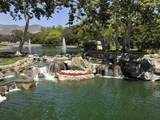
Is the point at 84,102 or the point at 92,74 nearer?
the point at 84,102

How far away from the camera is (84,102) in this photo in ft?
194

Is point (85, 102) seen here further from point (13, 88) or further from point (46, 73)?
point (46, 73)

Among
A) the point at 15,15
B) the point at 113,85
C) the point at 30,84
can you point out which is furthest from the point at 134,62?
the point at 15,15

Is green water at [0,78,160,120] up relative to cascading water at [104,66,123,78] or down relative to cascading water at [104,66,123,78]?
down

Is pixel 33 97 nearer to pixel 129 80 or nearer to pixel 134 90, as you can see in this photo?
pixel 134 90

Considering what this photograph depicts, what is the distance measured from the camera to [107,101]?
60031 millimetres

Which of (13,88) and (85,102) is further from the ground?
(13,88)

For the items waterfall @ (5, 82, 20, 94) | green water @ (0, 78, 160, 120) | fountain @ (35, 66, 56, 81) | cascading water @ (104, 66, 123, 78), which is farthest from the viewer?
cascading water @ (104, 66, 123, 78)

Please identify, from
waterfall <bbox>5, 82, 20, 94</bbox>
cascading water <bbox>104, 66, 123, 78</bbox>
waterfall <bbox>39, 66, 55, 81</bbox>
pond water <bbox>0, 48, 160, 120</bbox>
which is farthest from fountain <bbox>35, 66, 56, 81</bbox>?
waterfall <bbox>5, 82, 20, 94</bbox>

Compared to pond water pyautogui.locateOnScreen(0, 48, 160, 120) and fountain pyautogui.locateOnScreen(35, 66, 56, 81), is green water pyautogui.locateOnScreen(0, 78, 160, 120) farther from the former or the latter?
fountain pyautogui.locateOnScreen(35, 66, 56, 81)

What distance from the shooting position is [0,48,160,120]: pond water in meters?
51.1

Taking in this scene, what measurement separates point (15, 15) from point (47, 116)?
2217 inches

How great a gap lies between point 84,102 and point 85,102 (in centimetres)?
13

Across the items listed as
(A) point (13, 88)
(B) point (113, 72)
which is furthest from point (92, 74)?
(A) point (13, 88)
